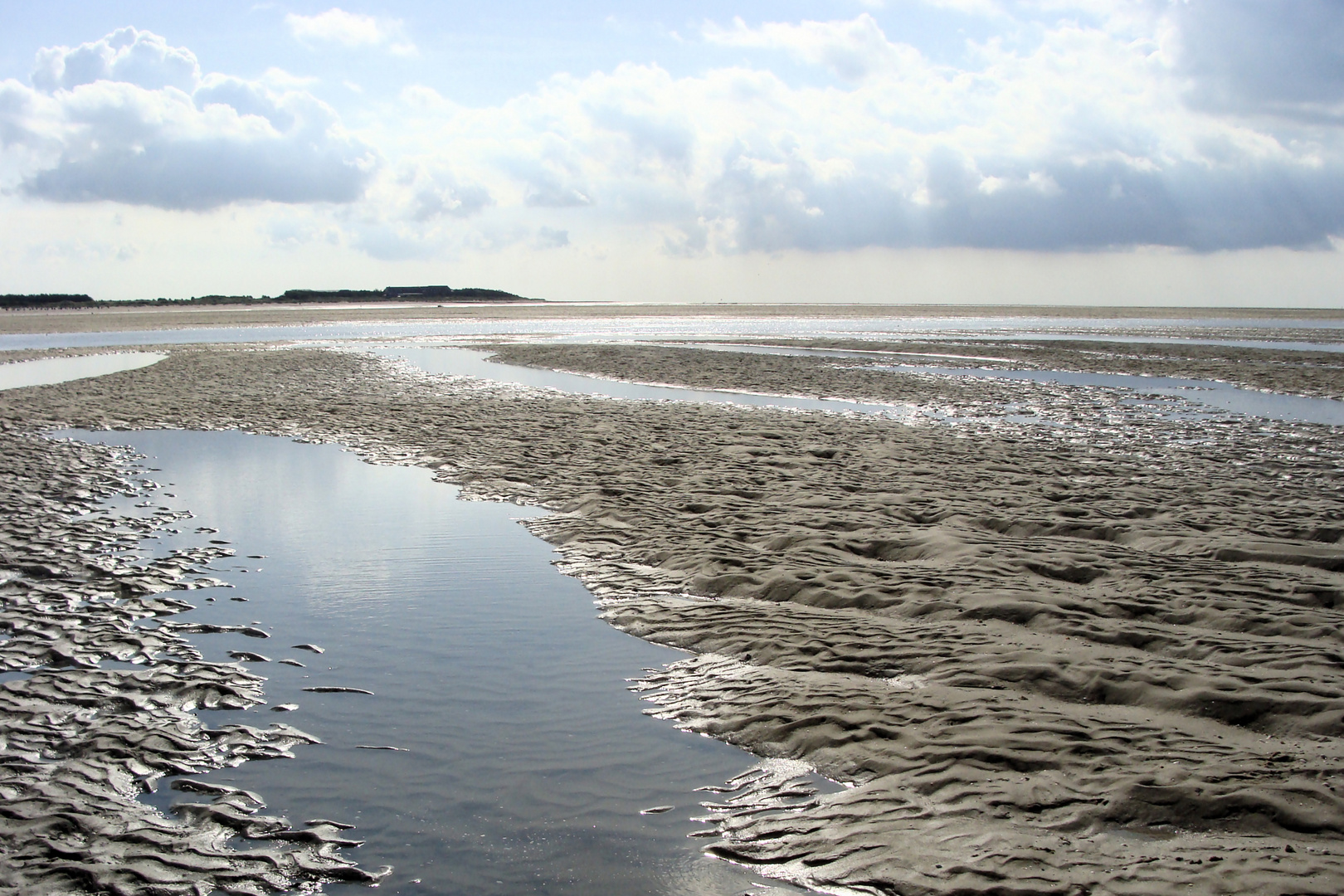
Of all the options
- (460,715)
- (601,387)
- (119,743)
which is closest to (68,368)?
(601,387)

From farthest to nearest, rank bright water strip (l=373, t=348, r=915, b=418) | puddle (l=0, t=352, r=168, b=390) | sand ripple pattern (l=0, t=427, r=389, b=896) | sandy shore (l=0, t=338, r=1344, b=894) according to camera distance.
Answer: puddle (l=0, t=352, r=168, b=390) < bright water strip (l=373, t=348, r=915, b=418) < sandy shore (l=0, t=338, r=1344, b=894) < sand ripple pattern (l=0, t=427, r=389, b=896)

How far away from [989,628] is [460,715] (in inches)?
182

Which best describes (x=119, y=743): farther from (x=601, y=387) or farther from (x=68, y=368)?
(x=68, y=368)

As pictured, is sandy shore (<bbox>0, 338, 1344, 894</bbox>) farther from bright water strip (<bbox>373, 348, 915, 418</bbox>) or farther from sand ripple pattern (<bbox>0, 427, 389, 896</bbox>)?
bright water strip (<bbox>373, 348, 915, 418</bbox>)

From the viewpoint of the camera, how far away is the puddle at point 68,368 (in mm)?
31872

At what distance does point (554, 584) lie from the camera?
10273 mm

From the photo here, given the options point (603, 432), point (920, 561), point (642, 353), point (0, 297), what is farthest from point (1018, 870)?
point (0, 297)

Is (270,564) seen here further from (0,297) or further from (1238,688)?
(0,297)

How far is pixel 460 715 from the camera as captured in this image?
687 cm

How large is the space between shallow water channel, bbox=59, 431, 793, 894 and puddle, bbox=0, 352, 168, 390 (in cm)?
2454

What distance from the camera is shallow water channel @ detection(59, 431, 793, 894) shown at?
5.14 metres

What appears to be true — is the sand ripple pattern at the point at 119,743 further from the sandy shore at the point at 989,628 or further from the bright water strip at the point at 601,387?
the bright water strip at the point at 601,387

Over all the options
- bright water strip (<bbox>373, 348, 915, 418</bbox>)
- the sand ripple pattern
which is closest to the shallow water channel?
the sand ripple pattern

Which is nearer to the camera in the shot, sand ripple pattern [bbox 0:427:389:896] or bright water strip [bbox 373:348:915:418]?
sand ripple pattern [bbox 0:427:389:896]
